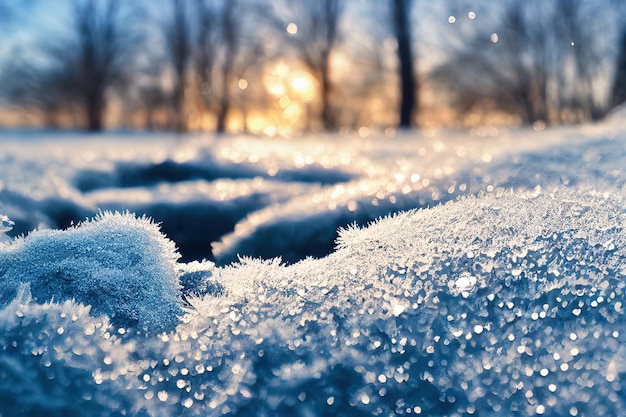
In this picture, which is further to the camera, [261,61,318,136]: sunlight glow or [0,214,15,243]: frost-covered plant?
[261,61,318,136]: sunlight glow

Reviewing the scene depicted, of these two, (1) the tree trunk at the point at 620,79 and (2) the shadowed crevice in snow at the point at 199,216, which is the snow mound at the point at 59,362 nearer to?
(2) the shadowed crevice in snow at the point at 199,216

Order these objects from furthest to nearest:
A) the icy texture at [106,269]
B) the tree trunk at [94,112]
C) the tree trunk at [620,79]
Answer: the tree trunk at [94,112] → the tree trunk at [620,79] → the icy texture at [106,269]

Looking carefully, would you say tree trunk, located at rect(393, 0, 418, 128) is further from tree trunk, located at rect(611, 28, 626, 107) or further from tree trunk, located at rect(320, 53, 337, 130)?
tree trunk, located at rect(611, 28, 626, 107)

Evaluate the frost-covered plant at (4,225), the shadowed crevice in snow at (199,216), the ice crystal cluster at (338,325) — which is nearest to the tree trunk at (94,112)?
the shadowed crevice in snow at (199,216)

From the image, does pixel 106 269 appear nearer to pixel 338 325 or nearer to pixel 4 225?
pixel 4 225

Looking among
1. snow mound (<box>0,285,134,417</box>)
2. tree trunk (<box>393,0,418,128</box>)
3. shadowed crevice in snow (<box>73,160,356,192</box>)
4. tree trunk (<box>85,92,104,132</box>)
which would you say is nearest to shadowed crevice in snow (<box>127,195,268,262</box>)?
shadowed crevice in snow (<box>73,160,356,192</box>)

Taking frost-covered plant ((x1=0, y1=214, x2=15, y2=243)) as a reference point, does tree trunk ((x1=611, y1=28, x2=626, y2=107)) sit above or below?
below
